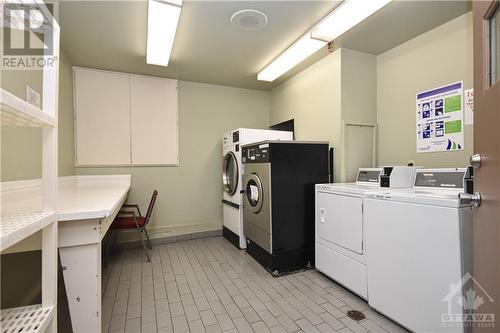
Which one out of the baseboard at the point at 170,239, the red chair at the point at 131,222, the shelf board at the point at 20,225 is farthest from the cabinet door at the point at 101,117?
the shelf board at the point at 20,225

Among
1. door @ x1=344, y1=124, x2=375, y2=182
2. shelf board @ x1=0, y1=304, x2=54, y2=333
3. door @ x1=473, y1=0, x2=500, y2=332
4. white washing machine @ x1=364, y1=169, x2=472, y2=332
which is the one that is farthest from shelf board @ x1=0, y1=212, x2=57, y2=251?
door @ x1=344, y1=124, x2=375, y2=182

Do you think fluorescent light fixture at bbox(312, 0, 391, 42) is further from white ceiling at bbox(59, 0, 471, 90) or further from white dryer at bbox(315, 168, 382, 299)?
white dryer at bbox(315, 168, 382, 299)

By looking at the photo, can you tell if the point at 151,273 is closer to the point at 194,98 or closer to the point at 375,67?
the point at 194,98

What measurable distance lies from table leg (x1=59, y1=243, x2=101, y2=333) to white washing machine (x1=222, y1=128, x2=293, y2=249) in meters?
2.13

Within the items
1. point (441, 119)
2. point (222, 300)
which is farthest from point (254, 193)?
point (441, 119)

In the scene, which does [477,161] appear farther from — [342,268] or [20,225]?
[20,225]

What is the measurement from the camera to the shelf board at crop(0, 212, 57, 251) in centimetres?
73

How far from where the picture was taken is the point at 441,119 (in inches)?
89.7

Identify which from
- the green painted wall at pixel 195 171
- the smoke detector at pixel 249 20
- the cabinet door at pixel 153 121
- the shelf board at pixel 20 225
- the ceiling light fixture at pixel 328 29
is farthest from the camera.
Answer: the green painted wall at pixel 195 171

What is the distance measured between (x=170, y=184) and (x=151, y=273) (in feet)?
4.78

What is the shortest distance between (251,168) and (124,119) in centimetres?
207

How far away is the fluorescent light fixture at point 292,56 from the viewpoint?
2451mm

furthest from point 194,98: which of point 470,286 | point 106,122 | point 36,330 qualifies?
point 470,286

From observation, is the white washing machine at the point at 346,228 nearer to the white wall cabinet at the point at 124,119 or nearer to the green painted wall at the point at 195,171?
the green painted wall at the point at 195,171
